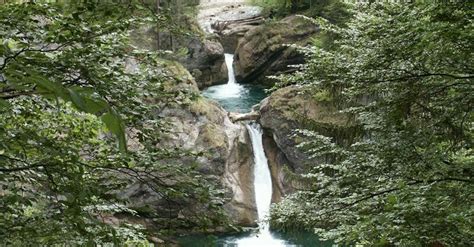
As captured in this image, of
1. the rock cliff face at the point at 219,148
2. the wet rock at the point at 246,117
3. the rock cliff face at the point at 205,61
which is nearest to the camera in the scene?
the rock cliff face at the point at 219,148

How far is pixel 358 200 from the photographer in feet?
13.8

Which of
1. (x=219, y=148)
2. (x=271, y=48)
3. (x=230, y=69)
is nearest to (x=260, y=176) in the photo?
(x=219, y=148)

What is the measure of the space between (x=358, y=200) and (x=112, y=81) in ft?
8.32

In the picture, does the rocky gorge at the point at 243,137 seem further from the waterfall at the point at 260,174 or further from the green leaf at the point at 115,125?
the green leaf at the point at 115,125

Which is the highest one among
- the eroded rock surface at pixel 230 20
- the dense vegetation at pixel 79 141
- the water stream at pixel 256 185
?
the eroded rock surface at pixel 230 20

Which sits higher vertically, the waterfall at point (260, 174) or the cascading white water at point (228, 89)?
the cascading white water at point (228, 89)

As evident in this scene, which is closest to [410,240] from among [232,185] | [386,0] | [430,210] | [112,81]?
[430,210]

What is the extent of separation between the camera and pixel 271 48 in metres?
20.3

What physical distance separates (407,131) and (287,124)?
9.01 meters

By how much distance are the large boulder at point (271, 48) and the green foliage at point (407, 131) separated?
50.2ft

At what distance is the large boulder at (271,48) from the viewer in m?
20.3

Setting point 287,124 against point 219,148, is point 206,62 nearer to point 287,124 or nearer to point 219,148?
point 287,124

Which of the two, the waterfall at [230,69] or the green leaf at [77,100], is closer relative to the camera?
the green leaf at [77,100]

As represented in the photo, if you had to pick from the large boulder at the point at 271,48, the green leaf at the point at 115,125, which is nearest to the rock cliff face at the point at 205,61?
the large boulder at the point at 271,48
